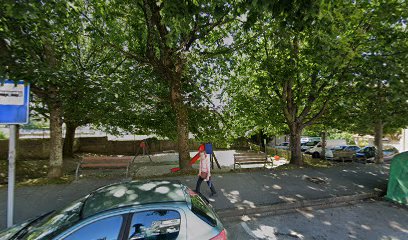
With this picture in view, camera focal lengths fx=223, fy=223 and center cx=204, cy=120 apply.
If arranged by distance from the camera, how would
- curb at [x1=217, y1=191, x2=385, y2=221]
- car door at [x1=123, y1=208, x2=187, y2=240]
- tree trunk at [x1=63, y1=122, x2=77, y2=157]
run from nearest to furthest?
car door at [x1=123, y1=208, x2=187, y2=240] < curb at [x1=217, y1=191, x2=385, y2=221] < tree trunk at [x1=63, y1=122, x2=77, y2=157]

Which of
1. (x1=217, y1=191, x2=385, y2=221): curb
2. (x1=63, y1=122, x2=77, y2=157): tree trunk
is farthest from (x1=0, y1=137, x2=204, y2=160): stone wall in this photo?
(x1=217, y1=191, x2=385, y2=221): curb

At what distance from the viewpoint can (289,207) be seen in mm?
6008

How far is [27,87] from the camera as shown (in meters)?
4.57

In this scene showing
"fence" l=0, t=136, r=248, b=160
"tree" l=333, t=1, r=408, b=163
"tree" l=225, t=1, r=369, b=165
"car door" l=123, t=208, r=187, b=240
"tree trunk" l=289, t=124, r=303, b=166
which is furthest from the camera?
"fence" l=0, t=136, r=248, b=160

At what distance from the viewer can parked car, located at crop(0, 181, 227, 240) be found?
2.57m

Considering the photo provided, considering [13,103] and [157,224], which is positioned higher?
[13,103]

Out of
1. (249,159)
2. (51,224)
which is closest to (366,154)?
(249,159)

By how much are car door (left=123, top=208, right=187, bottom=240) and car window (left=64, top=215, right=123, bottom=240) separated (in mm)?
125

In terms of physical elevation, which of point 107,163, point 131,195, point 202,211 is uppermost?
point 131,195

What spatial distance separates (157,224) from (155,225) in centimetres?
3

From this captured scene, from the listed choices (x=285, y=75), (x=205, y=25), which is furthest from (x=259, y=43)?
(x=205, y=25)

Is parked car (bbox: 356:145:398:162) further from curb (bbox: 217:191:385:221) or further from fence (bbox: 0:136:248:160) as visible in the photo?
curb (bbox: 217:191:385:221)

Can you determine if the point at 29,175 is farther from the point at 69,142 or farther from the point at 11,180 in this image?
the point at 11,180

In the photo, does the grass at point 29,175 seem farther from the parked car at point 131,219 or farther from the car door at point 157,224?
the car door at point 157,224
